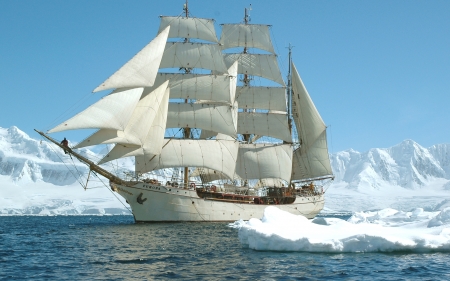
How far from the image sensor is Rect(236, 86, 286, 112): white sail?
66.6m

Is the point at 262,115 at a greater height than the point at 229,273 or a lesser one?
greater

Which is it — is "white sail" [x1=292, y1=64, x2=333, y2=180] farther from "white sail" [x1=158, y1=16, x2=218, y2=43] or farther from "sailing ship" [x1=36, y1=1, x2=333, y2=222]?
"white sail" [x1=158, y1=16, x2=218, y2=43]

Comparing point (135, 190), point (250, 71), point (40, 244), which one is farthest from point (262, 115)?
point (40, 244)

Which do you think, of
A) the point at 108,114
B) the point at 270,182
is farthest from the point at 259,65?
the point at 108,114

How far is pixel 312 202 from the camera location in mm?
67312

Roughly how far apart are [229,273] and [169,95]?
37432mm

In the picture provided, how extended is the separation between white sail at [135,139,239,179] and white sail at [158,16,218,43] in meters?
11.5

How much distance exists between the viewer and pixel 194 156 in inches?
2191

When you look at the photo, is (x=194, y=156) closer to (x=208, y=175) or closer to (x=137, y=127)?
(x=208, y=175)

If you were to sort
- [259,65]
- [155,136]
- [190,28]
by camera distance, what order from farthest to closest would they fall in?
[259,65] < [190,28] < [155,136]

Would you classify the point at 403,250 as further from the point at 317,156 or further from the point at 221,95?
the point at 317,156

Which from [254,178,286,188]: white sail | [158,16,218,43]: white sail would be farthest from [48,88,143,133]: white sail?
[254,178,286,188]: white sail

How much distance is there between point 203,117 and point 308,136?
15.4 metres

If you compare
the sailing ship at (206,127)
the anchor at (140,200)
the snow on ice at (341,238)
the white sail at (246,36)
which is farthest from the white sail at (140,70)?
the white sail at (246,36)
